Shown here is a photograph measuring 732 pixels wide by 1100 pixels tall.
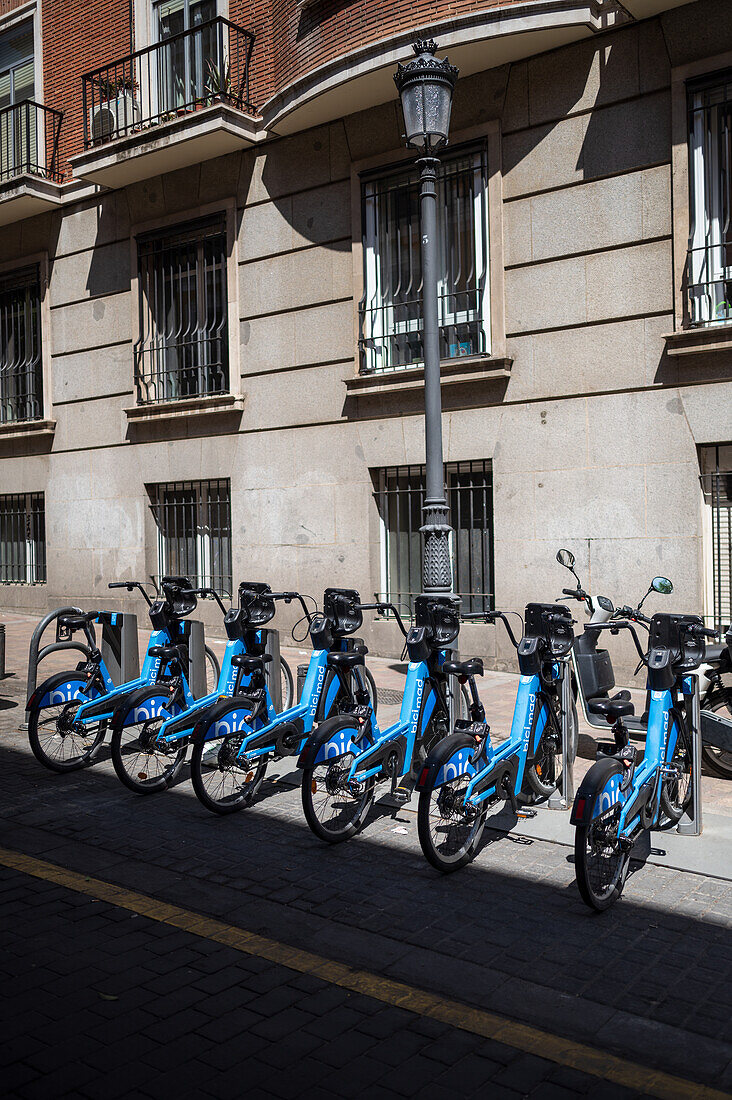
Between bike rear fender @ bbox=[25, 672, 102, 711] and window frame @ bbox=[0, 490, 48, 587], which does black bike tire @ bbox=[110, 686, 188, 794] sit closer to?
bike rear fender @ bbox=[25, 672, 102, 711]

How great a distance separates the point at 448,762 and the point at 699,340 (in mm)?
6136

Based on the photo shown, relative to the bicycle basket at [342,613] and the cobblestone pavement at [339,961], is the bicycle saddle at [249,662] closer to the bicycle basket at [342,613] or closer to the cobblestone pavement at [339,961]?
the bicycle basket at [342,613]

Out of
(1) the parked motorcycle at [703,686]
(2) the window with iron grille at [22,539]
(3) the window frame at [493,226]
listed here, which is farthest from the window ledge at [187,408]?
(1) the parked motorcycle at [703,686]

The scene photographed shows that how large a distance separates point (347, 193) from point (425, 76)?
5.45 m

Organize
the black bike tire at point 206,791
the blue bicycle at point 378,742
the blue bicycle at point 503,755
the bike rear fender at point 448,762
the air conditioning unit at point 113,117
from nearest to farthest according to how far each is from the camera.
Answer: the bike rear fender at point 448,762 → the blue bicycle at point 503,755 → the blue bicycle at point 378,742 → the black bike tire at point 206,791 → the air conditioning unit at point 113,117

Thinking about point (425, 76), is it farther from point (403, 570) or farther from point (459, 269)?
point (403, 570)

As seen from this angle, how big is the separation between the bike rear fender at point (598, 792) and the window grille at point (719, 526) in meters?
5.59

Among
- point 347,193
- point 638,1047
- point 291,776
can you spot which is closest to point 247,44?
point 347,193

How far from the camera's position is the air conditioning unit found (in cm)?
1480

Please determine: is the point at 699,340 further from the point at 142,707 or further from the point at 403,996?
the point at 403,996

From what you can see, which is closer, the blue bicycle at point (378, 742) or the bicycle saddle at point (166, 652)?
the blue bicycle at point (378, 742)

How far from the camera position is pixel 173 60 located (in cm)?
1451

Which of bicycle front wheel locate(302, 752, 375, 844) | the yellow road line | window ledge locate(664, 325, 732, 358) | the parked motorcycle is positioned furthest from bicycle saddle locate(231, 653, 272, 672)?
window ledge locate(664, 325, 732, 358)

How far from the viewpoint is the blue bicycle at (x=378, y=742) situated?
17.8 feet
